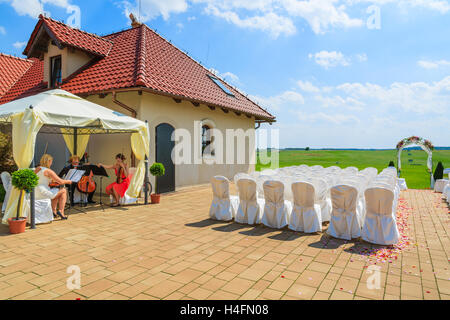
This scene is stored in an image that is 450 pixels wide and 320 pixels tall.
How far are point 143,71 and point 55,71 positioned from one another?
5139mm

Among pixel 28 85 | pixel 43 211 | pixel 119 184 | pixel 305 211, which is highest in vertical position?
pixel 28 85

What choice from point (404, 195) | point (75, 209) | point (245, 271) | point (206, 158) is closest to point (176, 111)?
point (206, 158)

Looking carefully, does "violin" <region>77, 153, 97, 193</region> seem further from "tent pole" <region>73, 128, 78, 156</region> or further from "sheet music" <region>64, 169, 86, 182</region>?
"tent pole" <region>73, 128, 78, 156</region>

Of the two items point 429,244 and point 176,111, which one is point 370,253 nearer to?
point 429,244

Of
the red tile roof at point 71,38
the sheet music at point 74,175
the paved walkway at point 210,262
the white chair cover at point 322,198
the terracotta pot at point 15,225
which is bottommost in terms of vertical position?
the paved walkway at point 210,262

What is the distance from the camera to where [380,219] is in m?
5.19

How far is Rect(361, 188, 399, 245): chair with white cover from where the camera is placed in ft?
16.7

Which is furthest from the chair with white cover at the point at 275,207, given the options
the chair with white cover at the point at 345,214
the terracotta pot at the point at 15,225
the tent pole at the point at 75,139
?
the tent pole at the point at 75,139

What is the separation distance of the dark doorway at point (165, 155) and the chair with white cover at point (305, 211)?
6.07 m

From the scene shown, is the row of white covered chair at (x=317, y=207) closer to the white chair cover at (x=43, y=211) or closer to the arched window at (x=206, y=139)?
the white chair cover at (x=43, y=211)

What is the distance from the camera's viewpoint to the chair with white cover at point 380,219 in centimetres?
510

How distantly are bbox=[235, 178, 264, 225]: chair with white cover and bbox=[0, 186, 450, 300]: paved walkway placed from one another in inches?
10.7

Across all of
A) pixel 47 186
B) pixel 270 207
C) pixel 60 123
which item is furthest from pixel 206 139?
pixel 270 207

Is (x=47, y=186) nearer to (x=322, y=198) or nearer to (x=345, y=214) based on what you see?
(x=322, y=198)
